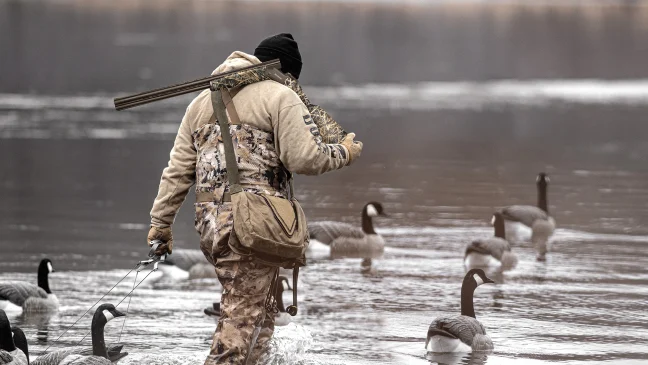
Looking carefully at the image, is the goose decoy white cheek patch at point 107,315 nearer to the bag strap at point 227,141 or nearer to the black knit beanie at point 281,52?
the bag strap at point 227,141

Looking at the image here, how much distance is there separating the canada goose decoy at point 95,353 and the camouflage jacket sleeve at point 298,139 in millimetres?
2062

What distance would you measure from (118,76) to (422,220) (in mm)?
33159

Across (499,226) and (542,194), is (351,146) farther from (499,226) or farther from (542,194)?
(542,194)

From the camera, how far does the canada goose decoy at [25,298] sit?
36.0ft

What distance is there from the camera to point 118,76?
1924 inches

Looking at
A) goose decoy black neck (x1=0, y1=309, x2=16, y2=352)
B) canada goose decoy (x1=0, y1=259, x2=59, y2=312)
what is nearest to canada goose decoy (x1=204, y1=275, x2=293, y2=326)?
canada goose decoy (x1=0, y1=259, x2=59, y2=312)

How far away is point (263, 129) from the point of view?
722 cm

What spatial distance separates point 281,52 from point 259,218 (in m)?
1.03

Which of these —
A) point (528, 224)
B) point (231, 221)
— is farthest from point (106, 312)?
point (528, 224)

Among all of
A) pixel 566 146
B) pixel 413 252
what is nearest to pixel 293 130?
pixel 413 252

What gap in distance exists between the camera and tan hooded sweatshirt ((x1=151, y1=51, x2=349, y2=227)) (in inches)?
279

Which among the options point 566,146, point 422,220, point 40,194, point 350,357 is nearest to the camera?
point 350,357

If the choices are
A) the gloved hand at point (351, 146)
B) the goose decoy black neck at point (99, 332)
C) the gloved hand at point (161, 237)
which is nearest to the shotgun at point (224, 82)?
the gloved hand at point (351, 146)

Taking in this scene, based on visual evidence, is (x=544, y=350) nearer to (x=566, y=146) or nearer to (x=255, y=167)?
(x=255, y=167)
